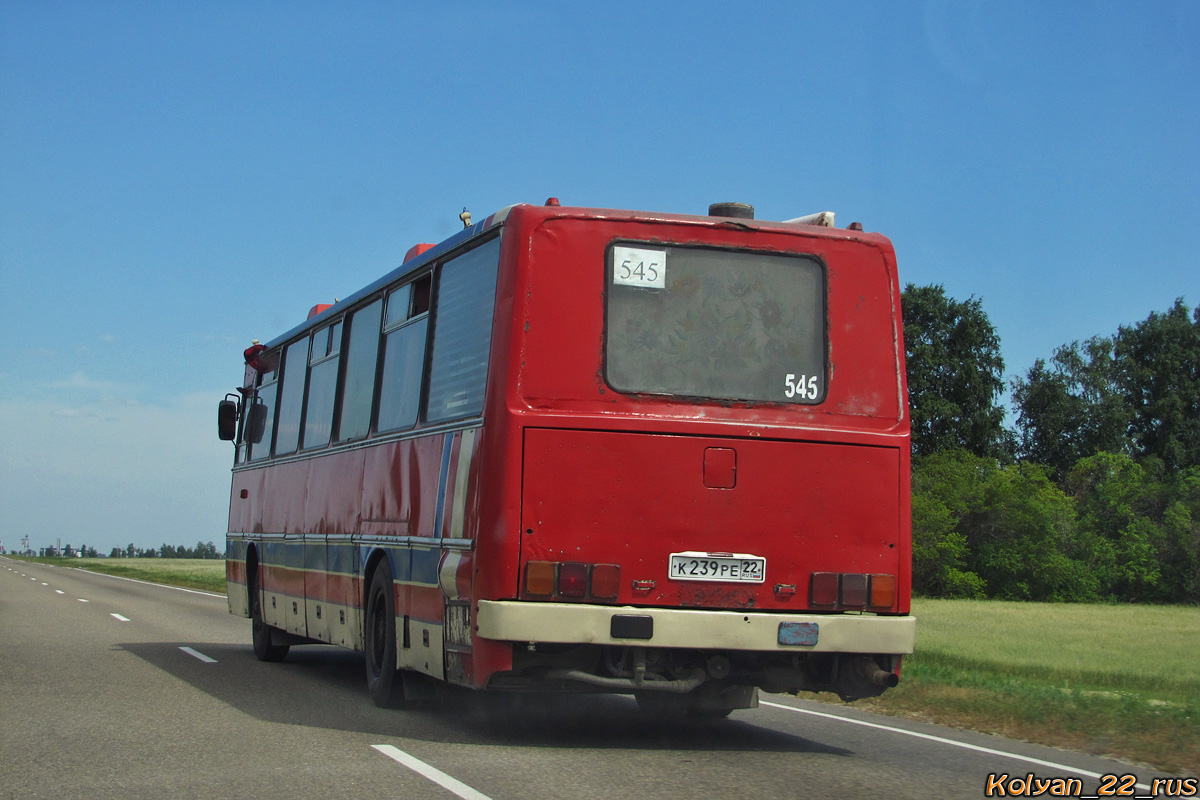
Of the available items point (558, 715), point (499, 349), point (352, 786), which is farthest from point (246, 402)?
point (352, 786)

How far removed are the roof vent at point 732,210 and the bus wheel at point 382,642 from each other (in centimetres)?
378

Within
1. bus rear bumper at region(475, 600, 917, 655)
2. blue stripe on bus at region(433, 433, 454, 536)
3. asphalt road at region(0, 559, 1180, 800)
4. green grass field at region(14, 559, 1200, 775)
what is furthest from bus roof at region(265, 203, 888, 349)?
green grass field at region(14, 559, 1200, 775)

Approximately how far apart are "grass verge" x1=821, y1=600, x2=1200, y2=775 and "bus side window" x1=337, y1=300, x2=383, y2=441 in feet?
17.2

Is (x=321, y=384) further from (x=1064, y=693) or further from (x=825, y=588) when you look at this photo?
(x=1064, y=693)

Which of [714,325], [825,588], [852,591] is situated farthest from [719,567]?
[714,325]

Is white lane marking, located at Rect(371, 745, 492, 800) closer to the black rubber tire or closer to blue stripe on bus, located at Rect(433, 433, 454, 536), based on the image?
blue stripe on bus, located at Rect(433, 433, 454, 536)

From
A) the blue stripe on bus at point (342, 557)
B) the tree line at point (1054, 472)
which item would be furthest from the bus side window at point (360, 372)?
the tree line at point (1054, 472)

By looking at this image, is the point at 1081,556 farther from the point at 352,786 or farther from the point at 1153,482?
the point at 352,786

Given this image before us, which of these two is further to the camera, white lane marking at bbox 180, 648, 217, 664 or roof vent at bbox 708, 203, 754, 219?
white lane marking at bbox 180, 648, 217, 664

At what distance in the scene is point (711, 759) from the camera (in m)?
8.45

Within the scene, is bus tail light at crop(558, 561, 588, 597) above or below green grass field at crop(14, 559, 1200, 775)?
above

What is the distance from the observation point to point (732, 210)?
9289 millimetres

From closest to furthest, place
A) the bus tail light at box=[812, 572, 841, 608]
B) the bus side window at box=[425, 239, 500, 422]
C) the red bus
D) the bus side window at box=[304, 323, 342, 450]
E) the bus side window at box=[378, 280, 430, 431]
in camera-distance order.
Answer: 1. the red bus
2. the bus tail light at box=[812, 572, 841, 608]
3. the bus side window at box=[425, 239, 500, 422]
4. the bus side window at box=[378, 280, 430, 431]
5. the bus side window at box=[304, 323, 342, 450]

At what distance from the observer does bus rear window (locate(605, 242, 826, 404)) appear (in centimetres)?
862
